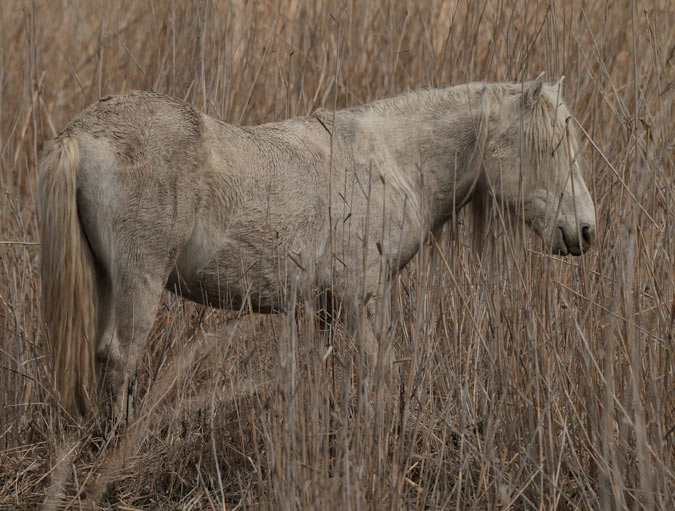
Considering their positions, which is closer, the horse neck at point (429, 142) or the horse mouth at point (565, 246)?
the horse mouth at point (565, 246)

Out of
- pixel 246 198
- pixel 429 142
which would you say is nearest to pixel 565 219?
pixel 429 142

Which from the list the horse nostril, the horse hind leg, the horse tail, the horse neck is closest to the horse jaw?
the horse nostril

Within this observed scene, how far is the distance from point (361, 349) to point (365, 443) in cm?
23

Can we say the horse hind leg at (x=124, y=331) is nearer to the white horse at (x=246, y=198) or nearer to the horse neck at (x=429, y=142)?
the white horse at (x=246, y=198)

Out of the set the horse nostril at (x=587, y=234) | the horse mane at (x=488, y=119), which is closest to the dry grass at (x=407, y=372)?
the horse nostril at (x=587, y=234)

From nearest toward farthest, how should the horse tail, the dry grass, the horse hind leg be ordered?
1. the dry grass
2. the horse tail
3. the horse hind leg

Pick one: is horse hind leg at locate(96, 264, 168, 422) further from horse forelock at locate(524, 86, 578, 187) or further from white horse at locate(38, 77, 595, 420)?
horse forelock at locate(524, 86, 578, 187)

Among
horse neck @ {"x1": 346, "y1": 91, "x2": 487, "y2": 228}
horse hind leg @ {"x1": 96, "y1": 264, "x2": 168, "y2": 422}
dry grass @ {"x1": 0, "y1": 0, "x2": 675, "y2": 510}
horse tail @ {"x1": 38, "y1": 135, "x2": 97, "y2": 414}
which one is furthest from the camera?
horse neck @ {"x1": 346, "y1": 91, "x2": 487, "y2": 228}

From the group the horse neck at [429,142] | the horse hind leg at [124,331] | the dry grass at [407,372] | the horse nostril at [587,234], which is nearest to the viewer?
the dry grass at [407,372]

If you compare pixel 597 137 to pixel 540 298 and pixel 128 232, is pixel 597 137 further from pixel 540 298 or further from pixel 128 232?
pixel 128 232

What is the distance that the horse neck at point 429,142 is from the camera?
3352mm

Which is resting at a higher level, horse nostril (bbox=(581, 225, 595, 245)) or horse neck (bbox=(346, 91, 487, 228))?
horse neck (bbox=(346, 91, 487, 228))

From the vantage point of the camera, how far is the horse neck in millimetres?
3352

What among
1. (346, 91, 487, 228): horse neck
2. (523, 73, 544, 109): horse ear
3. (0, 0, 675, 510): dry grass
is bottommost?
(0, 0, 675, 510): dry grass
